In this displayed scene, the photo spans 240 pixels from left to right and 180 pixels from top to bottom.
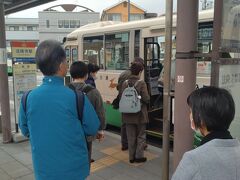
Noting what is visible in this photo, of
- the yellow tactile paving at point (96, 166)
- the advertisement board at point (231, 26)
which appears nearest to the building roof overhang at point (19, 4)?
the yellow tactile paving at point (96, 166)

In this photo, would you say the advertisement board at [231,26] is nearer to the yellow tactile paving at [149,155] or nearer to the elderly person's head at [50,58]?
the elderly person's head at [50,58]

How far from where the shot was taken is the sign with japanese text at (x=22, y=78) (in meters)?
6.35

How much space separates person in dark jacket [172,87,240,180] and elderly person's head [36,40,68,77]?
3.51 feet

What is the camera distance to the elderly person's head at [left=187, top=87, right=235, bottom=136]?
1.47 meters

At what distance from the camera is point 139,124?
Answer: 5020 millimetres

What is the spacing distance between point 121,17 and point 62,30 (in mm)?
8992

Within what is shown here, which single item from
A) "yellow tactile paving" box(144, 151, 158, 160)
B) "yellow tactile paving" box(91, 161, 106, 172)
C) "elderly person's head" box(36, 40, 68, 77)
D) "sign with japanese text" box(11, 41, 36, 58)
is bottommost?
"yellow tactile paving" box(91, 161, 106, 172)

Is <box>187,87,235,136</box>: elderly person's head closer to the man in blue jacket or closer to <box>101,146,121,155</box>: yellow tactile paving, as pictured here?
the man in blue jacket

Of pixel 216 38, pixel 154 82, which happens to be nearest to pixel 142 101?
pixel 154 82

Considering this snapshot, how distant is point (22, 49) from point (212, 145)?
18.6 ft

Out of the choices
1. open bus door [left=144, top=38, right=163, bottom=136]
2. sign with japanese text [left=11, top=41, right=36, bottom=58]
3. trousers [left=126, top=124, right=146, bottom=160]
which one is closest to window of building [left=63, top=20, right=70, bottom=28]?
sign with japanese text [left=11, top=41, right=36, bottom=58]

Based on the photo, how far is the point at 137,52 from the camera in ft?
21.2

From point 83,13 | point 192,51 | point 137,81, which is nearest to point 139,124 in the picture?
point 137,81

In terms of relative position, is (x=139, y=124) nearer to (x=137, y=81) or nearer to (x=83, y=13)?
(x=137, y=81)
